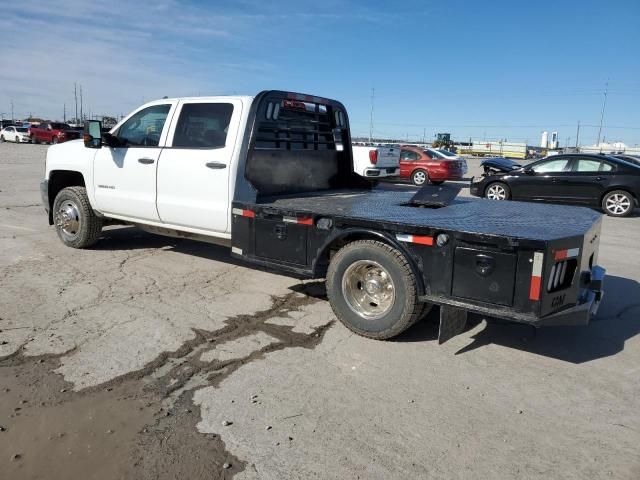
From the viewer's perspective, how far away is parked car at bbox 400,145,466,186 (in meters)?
21.3

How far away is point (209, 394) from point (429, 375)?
161 centimetres

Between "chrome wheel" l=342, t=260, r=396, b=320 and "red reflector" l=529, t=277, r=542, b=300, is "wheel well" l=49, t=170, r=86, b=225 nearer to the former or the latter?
"chrome wheel" l=342, t=260, r=396, b=320

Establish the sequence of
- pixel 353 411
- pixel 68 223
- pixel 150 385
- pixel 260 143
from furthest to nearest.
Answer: pixel 68 223 → pixel 260 143 → pixel 150 385 → pixel 353 411

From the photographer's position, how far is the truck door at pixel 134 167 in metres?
6.23

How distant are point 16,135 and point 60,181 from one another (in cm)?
4269

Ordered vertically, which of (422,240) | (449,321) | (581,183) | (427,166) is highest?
(427,166)

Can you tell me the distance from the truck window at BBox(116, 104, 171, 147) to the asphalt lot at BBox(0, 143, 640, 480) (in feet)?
5.72

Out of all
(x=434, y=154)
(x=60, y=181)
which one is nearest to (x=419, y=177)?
(x=434, y=154)

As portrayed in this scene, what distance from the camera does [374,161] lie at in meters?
17.7

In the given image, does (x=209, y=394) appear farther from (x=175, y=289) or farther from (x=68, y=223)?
(x=68, y=223)

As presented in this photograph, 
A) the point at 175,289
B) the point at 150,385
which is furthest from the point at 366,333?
the point at 175,289

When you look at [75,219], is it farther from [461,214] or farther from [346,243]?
[461,214]

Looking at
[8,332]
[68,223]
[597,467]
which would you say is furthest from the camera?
[68,223]

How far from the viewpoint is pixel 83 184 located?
7.72 metres
